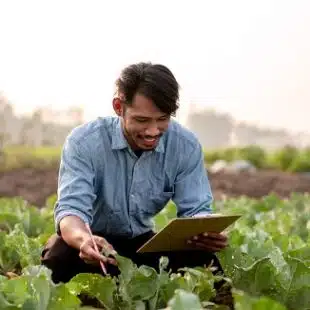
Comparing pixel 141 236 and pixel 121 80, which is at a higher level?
pixel 121 80

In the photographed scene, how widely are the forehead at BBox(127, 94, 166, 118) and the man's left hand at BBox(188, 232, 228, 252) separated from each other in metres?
0.57

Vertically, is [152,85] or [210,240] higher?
[152,85]

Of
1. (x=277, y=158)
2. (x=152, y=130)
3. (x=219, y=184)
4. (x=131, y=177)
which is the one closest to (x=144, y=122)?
(x=152, y=130)

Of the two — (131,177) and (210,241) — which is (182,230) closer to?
(210,241)

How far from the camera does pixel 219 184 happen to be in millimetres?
13367

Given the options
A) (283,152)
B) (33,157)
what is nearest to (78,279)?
(33,157)

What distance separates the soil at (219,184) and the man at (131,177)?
21.2 feet

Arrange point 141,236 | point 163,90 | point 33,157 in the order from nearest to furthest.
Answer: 1. point 163,90
2. point 141,236
3. point 33,157

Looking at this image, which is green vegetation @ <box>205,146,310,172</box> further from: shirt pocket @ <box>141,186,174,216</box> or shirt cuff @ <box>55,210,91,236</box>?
shirt cuff @ <box>55,210,91,236</box>

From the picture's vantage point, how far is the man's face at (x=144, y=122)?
12.1ft

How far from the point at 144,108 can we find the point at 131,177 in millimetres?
464

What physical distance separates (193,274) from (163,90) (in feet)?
2.60

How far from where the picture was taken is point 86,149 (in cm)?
394

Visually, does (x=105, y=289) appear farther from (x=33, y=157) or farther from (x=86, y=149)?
(x=33, y=157)
